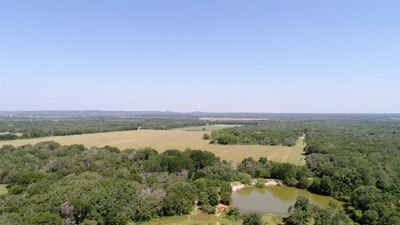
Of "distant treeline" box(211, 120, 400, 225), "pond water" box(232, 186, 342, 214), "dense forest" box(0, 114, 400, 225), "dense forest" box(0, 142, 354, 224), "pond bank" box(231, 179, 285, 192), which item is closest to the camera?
"dense forest" box(0, 142, 354, 224)

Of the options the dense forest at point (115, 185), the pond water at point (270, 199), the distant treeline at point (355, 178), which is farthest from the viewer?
the pond water at point (270, 199)

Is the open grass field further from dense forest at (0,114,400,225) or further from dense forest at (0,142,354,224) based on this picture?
dense forest at (0,114,400,225)

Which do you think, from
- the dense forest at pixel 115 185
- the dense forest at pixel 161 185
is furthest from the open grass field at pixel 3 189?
the dense forest at pixel 161 185

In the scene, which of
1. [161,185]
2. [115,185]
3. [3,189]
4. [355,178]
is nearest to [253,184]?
[355,178]

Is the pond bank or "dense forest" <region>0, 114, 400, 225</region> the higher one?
"dense forest" <region>0, 114, 400, 225</region>

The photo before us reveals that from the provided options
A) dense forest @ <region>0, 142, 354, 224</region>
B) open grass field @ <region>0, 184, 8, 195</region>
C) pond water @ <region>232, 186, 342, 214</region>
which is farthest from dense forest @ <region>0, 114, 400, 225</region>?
pond water @ <region>232, 186, 342, 214</region>

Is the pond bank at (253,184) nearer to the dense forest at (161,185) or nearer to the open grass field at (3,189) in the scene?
the dense forest at (161,185)

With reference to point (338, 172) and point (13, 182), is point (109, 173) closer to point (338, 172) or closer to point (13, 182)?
point (13, 182)

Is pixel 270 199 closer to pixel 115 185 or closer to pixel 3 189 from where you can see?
pixel 115 185
